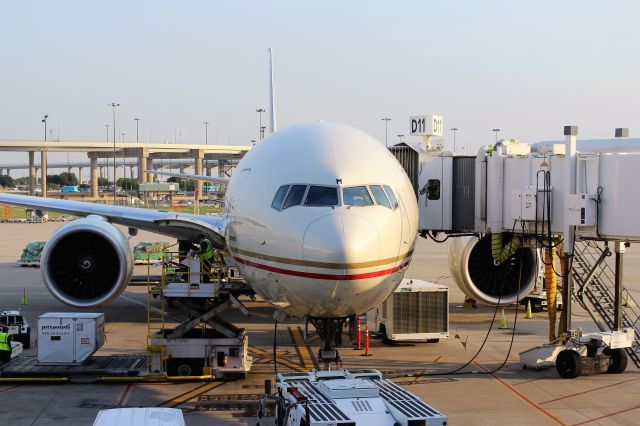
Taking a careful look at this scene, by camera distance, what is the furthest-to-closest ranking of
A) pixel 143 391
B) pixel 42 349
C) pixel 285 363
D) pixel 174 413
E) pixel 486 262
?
pixel 486 262
pixel 285 363
pixel 42 349
pixel 143 391
pixel 174 413

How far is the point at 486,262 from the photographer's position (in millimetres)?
21297

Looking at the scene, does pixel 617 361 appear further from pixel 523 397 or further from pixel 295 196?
pixel 295 196

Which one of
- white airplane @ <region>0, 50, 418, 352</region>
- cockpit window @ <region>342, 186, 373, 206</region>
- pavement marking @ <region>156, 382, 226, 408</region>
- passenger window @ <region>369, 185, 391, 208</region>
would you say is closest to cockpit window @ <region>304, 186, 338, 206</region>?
white airplane @ <region>0, 50, 418, 352</region>

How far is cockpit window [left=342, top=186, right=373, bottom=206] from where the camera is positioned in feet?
37.5

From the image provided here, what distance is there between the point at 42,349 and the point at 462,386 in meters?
7.71

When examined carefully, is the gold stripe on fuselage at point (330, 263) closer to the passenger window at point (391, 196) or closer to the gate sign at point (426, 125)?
the passenger window at point (391, 196)

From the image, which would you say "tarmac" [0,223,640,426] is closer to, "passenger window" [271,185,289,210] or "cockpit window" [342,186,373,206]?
"passenger window" [271,185,289,210]

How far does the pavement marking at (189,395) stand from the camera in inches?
545

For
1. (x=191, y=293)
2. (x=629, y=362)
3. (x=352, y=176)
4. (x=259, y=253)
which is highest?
(x=352, y=176)

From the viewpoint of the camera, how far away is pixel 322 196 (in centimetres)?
1153

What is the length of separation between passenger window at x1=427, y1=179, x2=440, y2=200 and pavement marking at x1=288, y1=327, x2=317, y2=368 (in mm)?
4045

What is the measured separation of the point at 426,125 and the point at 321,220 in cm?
674

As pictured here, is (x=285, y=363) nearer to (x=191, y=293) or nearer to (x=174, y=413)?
(x=191, y=293)

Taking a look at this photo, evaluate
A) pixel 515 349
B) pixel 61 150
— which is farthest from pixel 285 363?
pixel 61 150
